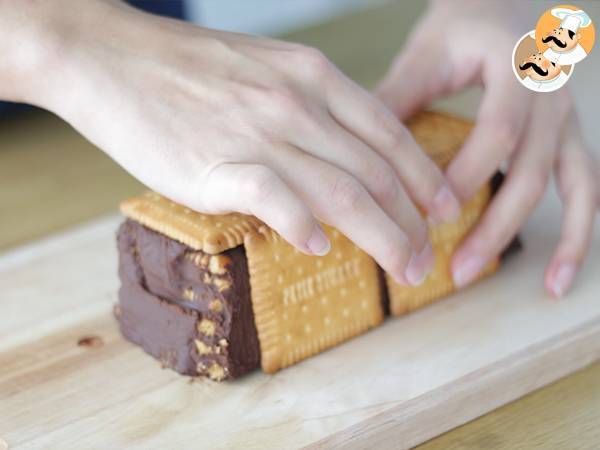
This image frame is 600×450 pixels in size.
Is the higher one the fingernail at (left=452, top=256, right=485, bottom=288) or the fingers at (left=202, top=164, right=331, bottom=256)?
the fingers at (left=202, top=164, right=331, bottom=256)

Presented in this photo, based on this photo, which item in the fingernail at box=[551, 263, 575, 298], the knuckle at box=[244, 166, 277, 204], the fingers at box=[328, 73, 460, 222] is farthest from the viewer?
the fingernail at box=[551, 263, 575, 298]

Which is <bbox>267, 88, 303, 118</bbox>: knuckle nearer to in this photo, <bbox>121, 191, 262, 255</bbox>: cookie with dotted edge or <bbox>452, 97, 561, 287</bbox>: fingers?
<bbox>121, 191, 262, 255</bbox>: cookie with dotted edge

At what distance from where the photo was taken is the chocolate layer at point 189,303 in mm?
1025

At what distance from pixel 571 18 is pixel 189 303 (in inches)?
18.7

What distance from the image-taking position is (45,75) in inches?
41.6

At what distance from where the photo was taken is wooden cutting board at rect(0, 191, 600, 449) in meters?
0.99

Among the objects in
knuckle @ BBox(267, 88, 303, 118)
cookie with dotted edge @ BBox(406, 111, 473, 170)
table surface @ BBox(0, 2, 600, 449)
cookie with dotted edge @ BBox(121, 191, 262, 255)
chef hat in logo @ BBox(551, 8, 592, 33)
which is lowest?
table surface @ BBox(0, 2, 600, 449)

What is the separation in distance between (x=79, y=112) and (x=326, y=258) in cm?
30

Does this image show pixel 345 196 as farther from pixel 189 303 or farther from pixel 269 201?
pixel 189 303

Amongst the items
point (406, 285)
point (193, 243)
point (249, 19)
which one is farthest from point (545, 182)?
point (249, 19)

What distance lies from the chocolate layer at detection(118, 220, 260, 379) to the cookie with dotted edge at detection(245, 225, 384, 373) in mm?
15

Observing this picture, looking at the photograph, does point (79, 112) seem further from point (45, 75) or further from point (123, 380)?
point (123, 380)

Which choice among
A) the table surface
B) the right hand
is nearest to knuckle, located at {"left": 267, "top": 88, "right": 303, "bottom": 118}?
the right hand

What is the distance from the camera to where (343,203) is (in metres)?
1.01
